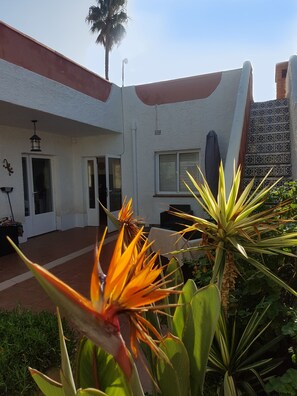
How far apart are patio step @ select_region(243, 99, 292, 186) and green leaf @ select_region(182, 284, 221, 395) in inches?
167

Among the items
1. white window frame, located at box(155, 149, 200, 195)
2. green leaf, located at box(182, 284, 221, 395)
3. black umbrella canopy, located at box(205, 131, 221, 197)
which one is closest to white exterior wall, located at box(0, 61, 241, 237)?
white window frame, located at box(155, 149, 200, 195)

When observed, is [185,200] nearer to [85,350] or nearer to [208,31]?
[208,31]

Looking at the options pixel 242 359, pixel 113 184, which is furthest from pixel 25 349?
pixel 113 184

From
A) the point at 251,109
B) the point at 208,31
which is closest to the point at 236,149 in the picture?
the point at 208,31

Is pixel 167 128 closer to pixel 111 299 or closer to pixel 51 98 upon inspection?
pixel 51 98

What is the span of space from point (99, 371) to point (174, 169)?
803 cm

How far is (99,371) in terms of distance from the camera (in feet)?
4.40

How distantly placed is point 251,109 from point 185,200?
321 centimetres

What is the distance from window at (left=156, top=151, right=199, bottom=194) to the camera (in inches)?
350

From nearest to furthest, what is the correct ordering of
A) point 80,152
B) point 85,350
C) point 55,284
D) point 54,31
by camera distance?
point 55,284
point 85,350
point 54,31
point 80,152

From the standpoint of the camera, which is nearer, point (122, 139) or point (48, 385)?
point (48, 385)

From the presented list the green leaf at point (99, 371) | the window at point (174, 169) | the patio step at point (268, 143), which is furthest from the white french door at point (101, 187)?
the green leaf at point (99, 371)

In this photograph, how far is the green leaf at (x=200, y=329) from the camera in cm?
142

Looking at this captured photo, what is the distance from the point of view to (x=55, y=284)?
2.46 feet
